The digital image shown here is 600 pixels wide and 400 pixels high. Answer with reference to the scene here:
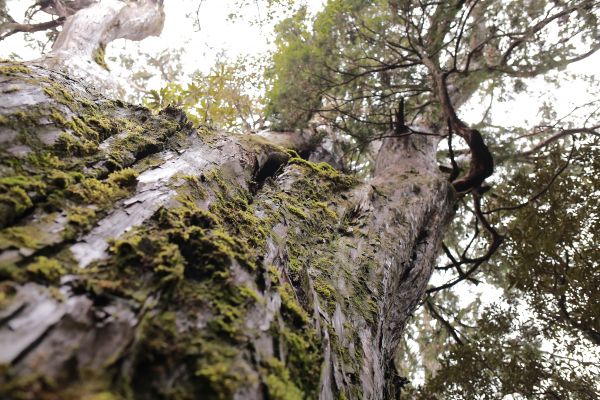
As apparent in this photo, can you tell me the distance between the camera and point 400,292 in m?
3.25

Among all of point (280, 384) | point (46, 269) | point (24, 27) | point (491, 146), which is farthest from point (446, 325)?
point (24, 27)

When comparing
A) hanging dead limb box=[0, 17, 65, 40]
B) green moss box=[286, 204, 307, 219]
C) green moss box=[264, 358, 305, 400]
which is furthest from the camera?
hanging dead limb box=[0, 17, 65, 40]

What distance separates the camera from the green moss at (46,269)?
3.22 feet

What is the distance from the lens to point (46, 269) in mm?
1001

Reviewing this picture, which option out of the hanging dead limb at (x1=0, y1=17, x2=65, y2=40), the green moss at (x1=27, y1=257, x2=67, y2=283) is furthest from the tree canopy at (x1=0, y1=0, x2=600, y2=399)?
the green moss at (x1=27, y1=257, x2=67, y2=283)

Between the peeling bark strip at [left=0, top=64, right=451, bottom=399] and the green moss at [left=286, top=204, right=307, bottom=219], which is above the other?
the green moss at [left=286, top=204, right=307, bottom=219]

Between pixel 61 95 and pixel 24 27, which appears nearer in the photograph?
pixel 61 95

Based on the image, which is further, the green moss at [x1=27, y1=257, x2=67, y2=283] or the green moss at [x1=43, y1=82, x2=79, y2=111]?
the green moss at [x1=43, y1=82, x2=79, y2=111]

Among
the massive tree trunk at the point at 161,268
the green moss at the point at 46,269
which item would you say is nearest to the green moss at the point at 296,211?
the massive tree trunk at the point at 161,268

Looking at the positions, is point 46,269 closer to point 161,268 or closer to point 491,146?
point 161,268

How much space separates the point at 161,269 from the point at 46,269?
0.98 ft

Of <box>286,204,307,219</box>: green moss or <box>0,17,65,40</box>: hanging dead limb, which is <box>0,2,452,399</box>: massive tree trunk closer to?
<box>286,204,307,219</box>: green moss

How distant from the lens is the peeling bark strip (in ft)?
2.93

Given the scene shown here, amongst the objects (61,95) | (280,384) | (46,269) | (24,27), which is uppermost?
(24,27)
